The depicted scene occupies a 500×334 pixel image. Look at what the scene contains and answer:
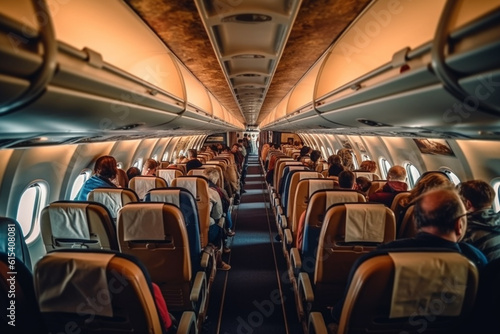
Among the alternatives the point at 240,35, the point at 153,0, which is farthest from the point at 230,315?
the point at 153,0

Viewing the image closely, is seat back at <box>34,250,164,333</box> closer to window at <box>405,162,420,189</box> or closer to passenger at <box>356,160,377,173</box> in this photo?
passenger at <box>356,160,377,173</box>

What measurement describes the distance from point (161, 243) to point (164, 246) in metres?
0.04

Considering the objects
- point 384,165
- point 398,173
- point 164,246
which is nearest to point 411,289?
point 164,246

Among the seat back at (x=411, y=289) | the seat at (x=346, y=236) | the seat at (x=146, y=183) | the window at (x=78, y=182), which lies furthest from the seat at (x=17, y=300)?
the window at (x=78, y=182)

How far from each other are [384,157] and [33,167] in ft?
24.3

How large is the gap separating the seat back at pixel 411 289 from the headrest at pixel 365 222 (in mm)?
951

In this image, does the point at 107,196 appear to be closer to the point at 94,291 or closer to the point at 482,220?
the point at 94,291

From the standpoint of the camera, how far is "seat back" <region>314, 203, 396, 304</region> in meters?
2.43

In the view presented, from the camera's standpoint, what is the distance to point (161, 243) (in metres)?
2.77

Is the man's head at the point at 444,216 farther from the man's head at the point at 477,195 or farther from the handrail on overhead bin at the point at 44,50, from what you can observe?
the handrail on overhead bin at the point at 44,50

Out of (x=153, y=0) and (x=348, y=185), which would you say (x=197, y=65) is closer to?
(x=153, y=0)

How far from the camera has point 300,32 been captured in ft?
9.07

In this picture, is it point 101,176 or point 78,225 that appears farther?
point 101,176

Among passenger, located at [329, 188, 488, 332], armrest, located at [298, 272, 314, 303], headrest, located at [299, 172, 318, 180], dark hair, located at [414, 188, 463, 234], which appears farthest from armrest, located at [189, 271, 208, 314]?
headrest, located at [299, 172, 318, 180]
